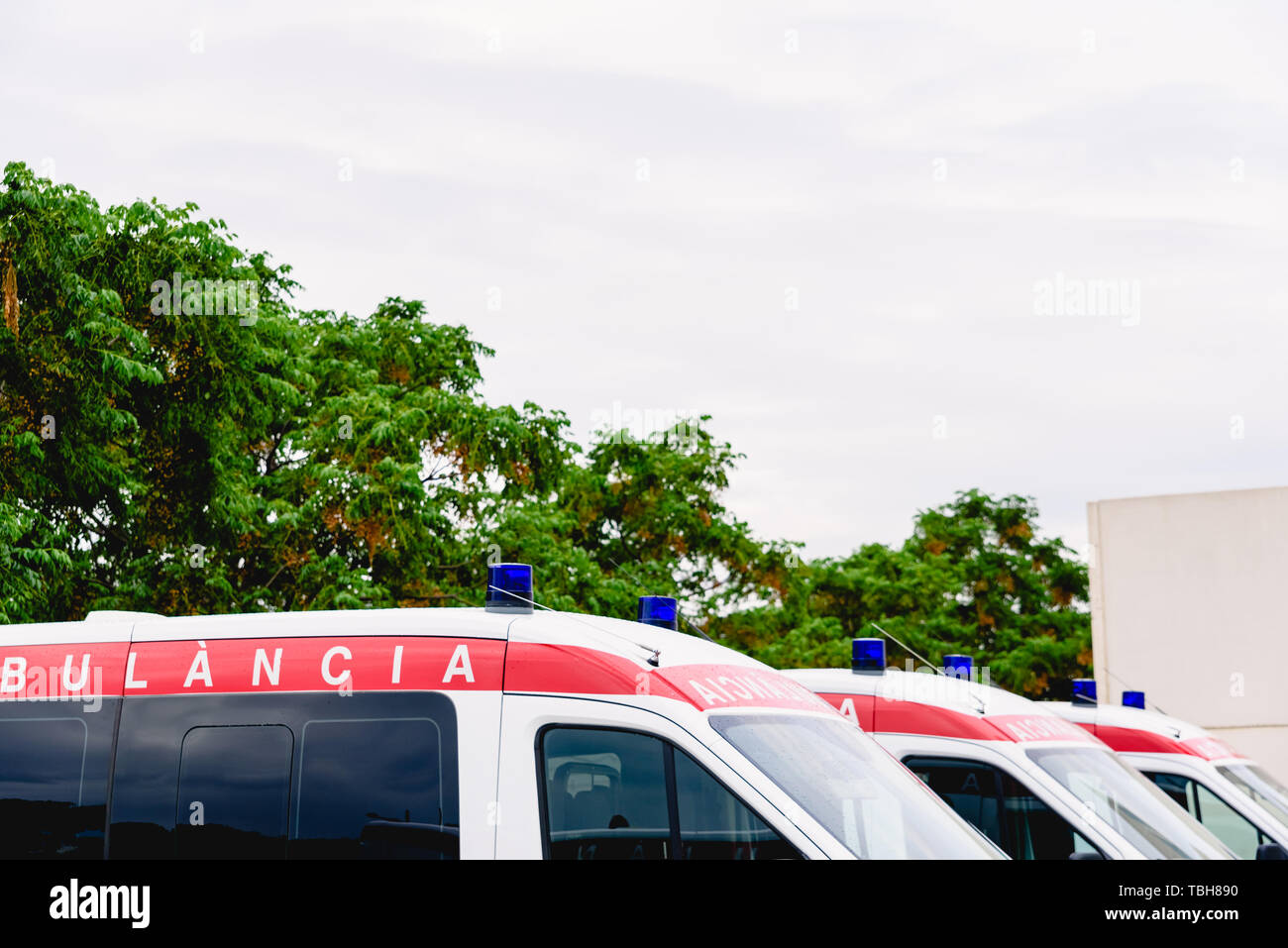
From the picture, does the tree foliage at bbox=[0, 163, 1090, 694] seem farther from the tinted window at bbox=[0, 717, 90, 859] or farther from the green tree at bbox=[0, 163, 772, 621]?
the tinted window at bbox=[0, 717, 90, 859]

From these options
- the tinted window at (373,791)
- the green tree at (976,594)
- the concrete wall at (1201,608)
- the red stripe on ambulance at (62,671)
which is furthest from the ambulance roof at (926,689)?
the green tree at (976,594)

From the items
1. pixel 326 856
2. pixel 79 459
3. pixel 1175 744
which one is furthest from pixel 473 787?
pixel 79 459

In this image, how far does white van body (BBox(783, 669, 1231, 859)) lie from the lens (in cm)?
692

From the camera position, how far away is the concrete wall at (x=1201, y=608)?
24766 mm

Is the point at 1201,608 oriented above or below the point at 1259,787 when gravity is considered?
above

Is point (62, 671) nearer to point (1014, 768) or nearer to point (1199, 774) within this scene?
point (1014, 768)

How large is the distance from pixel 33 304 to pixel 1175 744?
11.4 meters

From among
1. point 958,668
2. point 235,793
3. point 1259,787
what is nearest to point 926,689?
point 958,668

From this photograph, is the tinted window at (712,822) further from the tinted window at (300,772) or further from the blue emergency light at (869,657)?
the blue emergency light at (869,657)

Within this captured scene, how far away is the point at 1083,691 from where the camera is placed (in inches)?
420

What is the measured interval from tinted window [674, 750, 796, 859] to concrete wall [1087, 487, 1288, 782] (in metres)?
22.3

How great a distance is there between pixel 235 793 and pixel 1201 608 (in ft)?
76.9

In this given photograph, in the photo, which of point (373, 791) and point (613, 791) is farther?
point (373, 791)
